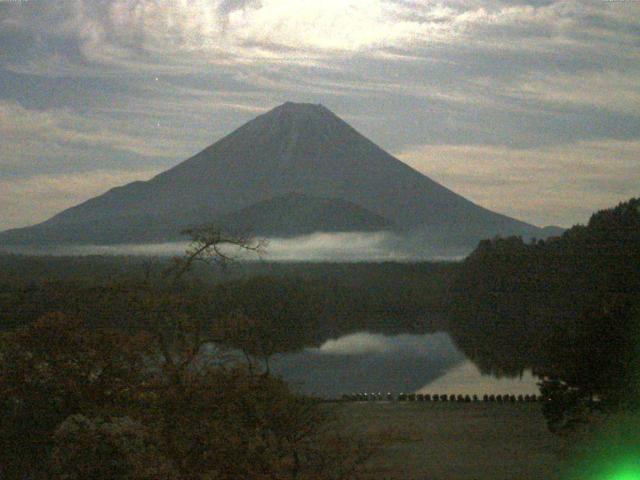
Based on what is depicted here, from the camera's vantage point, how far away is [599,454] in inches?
456

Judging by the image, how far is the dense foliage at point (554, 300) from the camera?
1449 cm

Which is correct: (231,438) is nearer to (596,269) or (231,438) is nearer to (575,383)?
(575,383)

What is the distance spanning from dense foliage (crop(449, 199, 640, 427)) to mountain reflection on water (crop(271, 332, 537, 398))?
3.39ft

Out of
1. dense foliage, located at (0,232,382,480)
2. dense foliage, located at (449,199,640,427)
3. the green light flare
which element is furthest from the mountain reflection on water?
dense foliage, located at (0,232,382,480)

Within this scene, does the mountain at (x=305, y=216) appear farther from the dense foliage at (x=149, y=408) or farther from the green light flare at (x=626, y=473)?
the dense foliage at (x=149, y=408)

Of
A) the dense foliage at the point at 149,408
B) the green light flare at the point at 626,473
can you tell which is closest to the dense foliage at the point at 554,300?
the green light flare at the point at 626,473

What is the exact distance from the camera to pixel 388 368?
102ft

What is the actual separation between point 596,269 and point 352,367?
364 inches

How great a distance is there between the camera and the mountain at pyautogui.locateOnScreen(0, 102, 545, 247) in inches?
3629

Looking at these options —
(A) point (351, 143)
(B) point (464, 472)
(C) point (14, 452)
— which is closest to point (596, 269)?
(B) point (464, 472)

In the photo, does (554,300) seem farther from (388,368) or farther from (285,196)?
(285,196)

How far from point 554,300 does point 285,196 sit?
225ft

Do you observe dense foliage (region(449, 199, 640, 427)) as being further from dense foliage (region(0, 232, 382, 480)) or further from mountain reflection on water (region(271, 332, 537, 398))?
dense foliage (region(0, 232, 382, 480))

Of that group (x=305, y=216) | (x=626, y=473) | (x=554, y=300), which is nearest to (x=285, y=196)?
(x=305, y=216)
